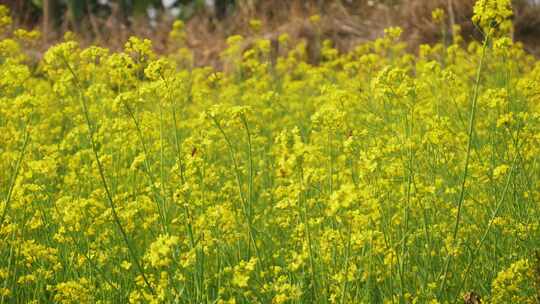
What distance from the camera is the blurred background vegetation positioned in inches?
456

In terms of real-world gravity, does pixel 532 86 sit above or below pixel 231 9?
below

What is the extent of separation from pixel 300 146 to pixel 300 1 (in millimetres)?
12686

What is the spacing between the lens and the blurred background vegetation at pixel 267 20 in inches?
456

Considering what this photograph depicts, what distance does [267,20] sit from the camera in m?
14.1

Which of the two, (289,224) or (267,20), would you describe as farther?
(267,20)

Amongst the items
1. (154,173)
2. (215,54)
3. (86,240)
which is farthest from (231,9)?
(86,240)

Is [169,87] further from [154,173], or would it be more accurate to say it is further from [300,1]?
[300,1]

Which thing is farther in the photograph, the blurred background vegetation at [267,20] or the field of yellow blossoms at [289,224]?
the blurred background vegetation at [267,20]

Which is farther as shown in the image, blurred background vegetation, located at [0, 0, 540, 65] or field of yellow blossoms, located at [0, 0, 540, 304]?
blurred background vegetation, located at [0, 0, 540, 65]

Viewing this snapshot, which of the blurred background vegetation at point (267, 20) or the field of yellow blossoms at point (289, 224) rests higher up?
the blurred background vegetation at point (267, 20)

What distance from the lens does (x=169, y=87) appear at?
2986mm

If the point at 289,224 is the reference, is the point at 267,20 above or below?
above

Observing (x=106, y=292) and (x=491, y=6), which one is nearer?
(x=491, y=6)

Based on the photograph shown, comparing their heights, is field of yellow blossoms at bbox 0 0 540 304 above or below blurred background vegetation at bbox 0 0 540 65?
below
